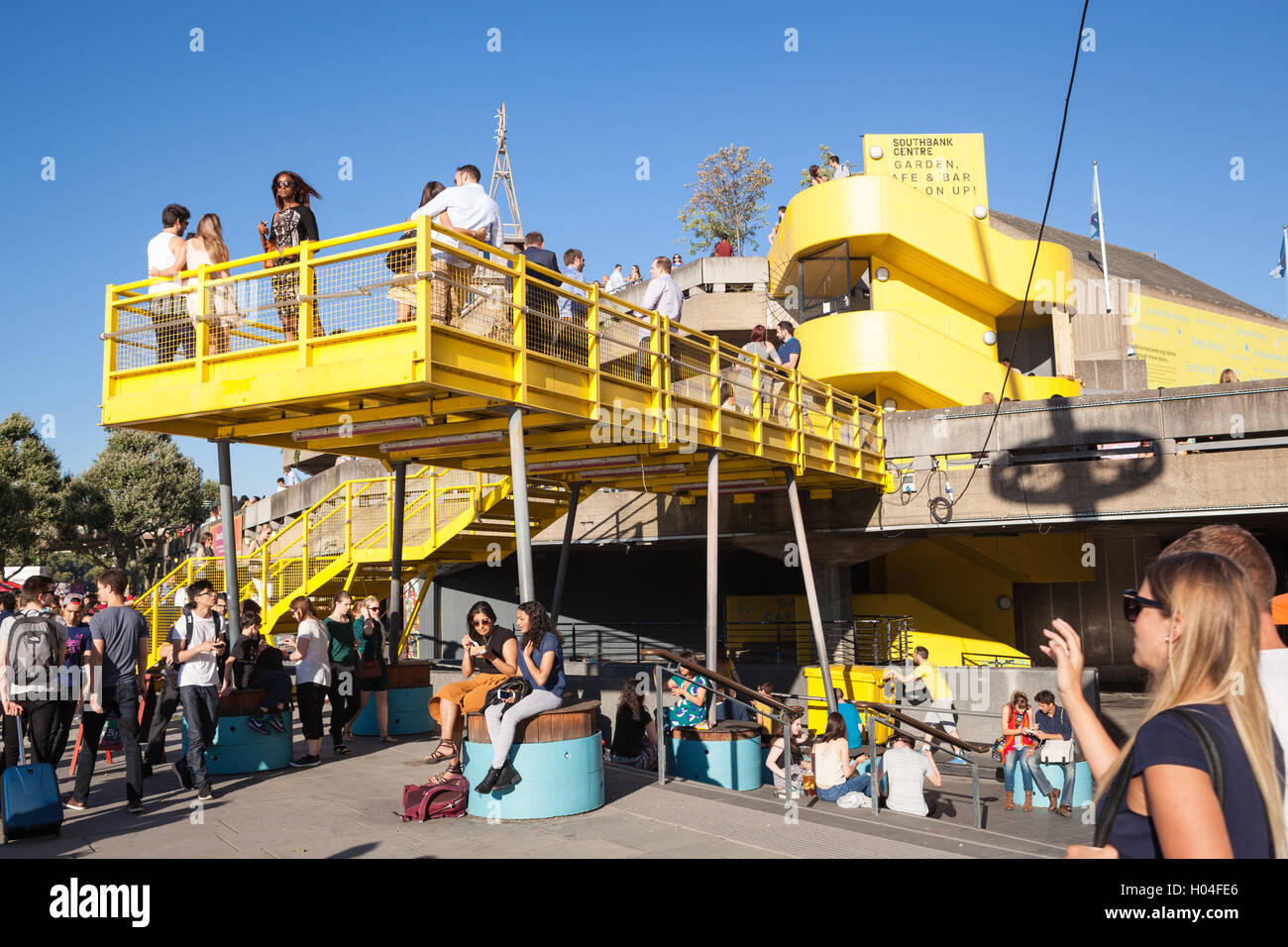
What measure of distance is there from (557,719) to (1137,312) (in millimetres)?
34507

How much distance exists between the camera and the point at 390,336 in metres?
8.95

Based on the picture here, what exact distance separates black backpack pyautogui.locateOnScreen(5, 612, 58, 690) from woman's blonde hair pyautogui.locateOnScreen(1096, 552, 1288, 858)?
323 inches

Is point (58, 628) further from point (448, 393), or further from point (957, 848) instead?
point (957, 848)

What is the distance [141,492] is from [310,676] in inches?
1572

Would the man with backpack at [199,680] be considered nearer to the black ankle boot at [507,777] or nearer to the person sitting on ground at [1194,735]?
the black ankle boot at [507,777]

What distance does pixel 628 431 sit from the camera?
11.9m

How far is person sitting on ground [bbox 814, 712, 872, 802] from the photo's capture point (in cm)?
1087

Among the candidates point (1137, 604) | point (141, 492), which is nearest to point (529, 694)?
point (1137, 604)

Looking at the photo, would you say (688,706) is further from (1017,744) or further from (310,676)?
(1017,744)

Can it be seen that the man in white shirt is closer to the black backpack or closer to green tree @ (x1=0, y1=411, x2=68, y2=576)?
the black backpack

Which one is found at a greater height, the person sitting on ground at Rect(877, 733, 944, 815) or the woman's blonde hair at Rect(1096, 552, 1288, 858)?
the woman's blonde hair at Rect(1096, 552, 1288, 858)

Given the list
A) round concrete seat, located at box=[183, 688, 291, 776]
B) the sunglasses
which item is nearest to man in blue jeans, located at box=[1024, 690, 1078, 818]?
round concrete seat, located at box=[183, 688, 291, 776]
